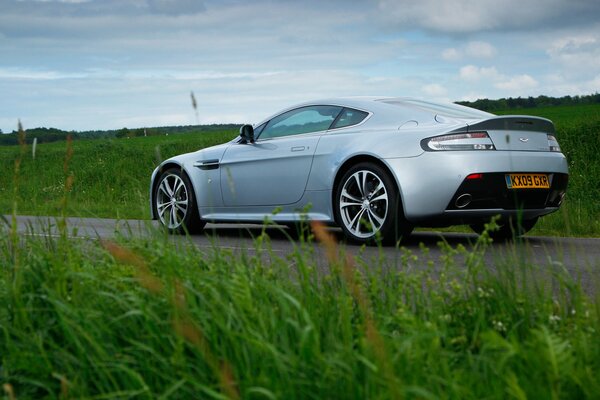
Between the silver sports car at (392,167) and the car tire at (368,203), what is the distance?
12mm

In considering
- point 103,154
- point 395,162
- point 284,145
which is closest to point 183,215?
point 284,145

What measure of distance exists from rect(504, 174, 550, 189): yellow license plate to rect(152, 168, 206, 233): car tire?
3855 millimetres

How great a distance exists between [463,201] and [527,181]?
0.70 metres

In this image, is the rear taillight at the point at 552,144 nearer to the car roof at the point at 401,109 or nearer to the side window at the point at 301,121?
the car roof at the point at 401,109

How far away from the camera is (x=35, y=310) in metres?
3.70

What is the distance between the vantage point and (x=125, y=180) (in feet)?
82.0

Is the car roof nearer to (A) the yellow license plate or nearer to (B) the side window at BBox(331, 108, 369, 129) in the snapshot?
(B) the side window at BBox(331, 108, 369, 129)

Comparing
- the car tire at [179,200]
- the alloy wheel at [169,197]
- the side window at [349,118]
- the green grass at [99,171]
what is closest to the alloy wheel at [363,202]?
the side window at [349,118]

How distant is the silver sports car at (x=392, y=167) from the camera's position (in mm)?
8086

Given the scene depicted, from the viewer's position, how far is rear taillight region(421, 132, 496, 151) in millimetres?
8070

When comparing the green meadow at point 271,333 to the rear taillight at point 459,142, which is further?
the rear taillight at point 459,142

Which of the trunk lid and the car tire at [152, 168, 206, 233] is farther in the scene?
the car tire at [152, 168, 206, 233]

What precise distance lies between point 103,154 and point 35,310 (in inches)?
1068

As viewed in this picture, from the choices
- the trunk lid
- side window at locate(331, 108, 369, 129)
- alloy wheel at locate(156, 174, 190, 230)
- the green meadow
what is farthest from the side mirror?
the green meadow
